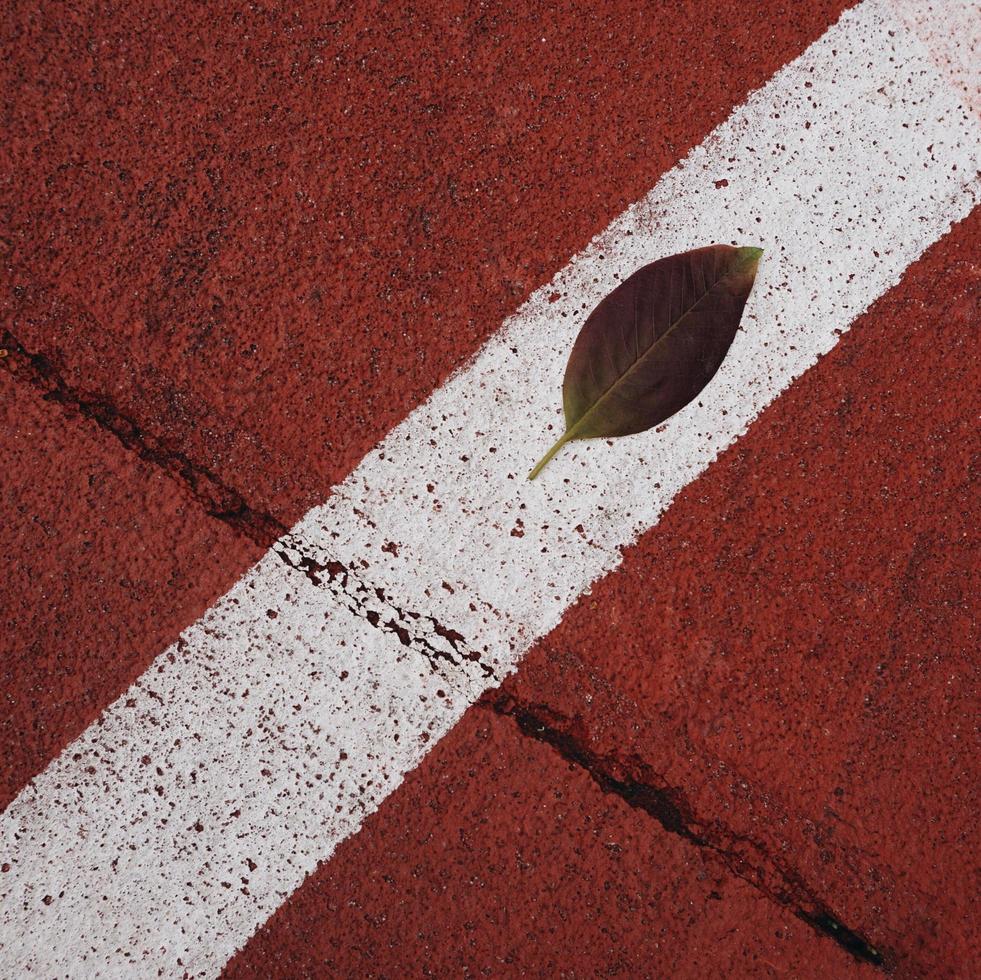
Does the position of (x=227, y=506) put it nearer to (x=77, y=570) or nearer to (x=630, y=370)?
(x=77, y=570)

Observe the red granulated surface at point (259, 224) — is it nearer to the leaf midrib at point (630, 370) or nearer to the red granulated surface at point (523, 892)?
the leaf midrib at point (630, 370)

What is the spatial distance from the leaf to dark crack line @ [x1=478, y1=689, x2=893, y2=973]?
1.58 ft

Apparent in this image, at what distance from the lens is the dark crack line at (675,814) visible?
1.38 metres

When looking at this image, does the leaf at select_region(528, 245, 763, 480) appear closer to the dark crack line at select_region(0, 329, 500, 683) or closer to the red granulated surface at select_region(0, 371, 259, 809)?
the dark crack line at select_region(0, 329, 500, 683)

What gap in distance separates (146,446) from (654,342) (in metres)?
0.99

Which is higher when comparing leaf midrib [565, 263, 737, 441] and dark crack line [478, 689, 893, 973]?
leaf midrib [565, 263, 737, 441]

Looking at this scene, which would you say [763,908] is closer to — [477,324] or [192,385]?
[477,324]

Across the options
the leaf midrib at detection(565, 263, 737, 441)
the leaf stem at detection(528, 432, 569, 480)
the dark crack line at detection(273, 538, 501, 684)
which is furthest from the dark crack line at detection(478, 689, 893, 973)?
the leaf midrib at detection(565, 263, 737, 441)

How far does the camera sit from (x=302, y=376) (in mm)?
1367

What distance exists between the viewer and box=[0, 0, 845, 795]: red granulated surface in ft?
4.40

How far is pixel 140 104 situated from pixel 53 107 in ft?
0.52

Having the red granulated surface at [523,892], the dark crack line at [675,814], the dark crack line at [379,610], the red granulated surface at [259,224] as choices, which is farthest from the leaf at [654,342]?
the red granulated surface at [523,892]

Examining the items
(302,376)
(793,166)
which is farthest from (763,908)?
(793,166)

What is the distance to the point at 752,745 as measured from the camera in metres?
1.39
